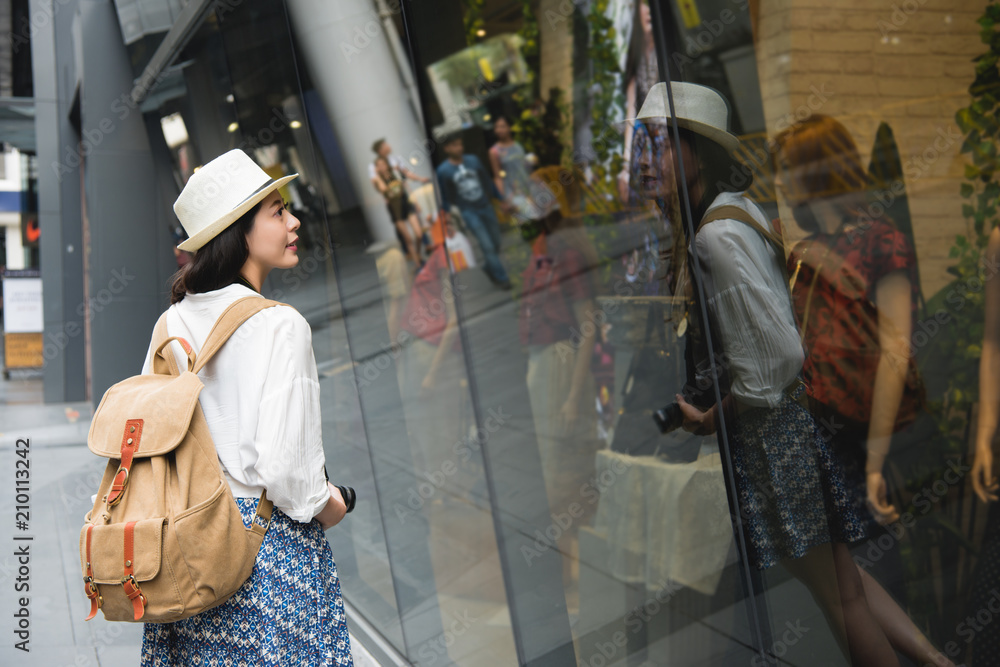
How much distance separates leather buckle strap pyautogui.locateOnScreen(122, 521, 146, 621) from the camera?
1542mm

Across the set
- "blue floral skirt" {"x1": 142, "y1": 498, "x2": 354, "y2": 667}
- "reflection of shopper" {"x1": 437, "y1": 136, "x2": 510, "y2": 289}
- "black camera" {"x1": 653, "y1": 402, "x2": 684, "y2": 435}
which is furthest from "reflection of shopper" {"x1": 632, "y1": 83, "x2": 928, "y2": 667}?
"reflection of shopper" {"x1": 437, "y1": 136, "x2": 510, "y2": 289}

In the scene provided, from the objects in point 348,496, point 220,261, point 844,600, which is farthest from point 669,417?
point 220,261

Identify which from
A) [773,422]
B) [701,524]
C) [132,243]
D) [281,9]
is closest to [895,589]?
[773,422]

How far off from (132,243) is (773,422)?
8.00 meters

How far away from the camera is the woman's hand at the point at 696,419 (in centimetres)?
179

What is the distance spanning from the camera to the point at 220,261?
1824 millimetres

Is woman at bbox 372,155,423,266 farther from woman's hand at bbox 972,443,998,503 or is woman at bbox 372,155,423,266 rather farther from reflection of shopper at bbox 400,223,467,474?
woman's hand at bbox 972,443,998,503

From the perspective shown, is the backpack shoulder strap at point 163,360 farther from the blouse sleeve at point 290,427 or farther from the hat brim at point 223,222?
the blouse sleeve at point 290,427

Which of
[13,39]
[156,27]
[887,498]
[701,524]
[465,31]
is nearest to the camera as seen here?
[887,498]

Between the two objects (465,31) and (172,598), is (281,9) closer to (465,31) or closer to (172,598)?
(465,31)

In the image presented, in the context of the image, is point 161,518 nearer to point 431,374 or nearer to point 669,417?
point 669,417

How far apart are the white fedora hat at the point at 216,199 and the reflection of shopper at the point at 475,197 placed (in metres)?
1.26

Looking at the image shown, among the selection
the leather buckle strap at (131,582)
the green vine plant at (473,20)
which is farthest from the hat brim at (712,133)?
the leather buckle strap at (131,582)

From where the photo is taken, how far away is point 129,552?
154 cm
